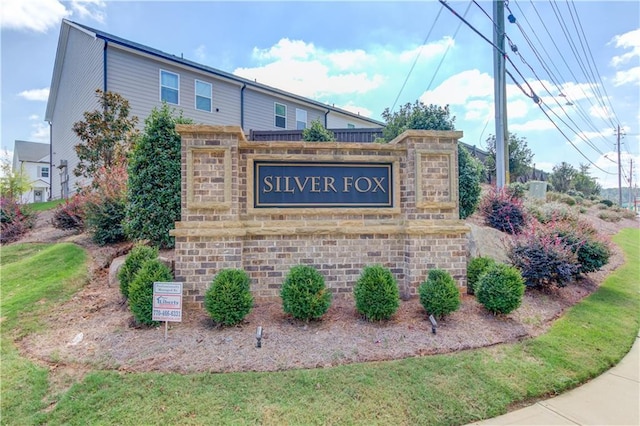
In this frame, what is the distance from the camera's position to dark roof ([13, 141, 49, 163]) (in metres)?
31.8

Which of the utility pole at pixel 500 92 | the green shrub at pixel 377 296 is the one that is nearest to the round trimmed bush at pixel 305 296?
the green shrub at pixel 377 296

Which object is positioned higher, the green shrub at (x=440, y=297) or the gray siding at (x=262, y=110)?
the gray siding at (x=262, y=110)

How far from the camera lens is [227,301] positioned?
3.98 metres

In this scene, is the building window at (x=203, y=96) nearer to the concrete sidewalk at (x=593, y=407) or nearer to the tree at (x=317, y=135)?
the tree at (x=317, y=135)

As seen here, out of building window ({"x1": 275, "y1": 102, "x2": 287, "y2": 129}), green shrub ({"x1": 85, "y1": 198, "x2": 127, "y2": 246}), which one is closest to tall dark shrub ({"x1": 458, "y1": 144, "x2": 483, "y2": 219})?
green shrub ({"x1": 85, "y1": 198, "x2": 127, "y2": 246})

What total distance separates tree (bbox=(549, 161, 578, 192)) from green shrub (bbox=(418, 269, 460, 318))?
25833 millimetres

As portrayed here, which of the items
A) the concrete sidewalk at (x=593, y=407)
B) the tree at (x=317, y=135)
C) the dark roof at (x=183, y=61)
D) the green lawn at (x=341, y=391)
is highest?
the dark roof at (x=183, y=61)

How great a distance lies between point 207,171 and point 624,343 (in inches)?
237

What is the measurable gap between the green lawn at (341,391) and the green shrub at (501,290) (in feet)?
1.95

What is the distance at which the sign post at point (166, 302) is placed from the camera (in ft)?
12.6

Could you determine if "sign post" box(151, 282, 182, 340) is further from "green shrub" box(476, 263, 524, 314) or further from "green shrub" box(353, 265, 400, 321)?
"green shrub" box(476, 263, 524, 314)

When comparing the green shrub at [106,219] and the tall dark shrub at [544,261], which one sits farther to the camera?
the green shrub at [106,219]

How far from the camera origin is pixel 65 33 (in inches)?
585

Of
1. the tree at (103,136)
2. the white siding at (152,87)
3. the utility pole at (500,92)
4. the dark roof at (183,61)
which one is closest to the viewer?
the utility pole at (500,92)
